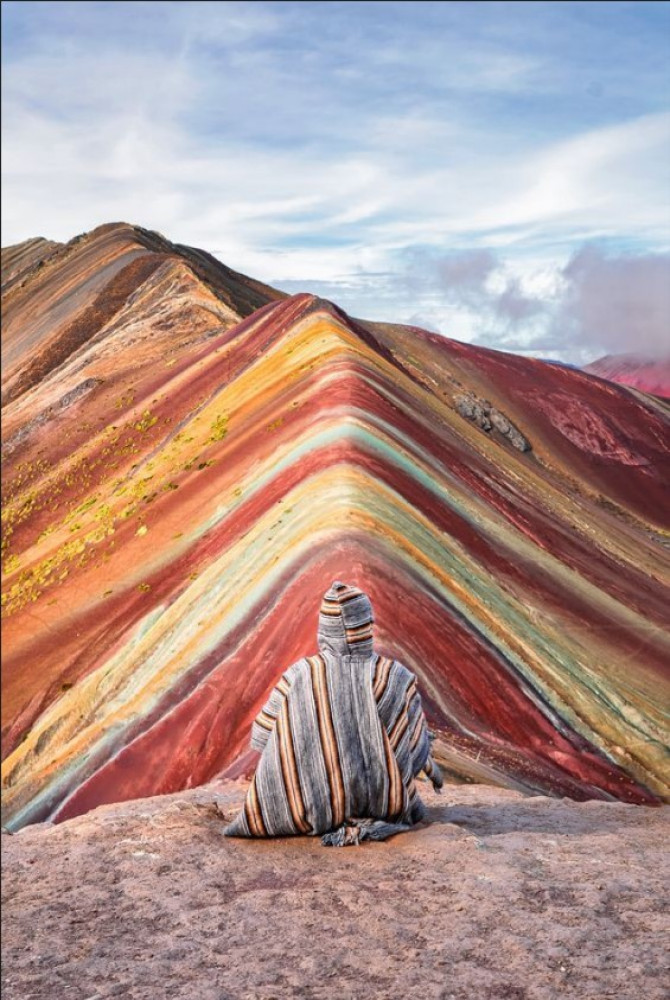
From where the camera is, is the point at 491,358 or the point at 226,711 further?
the point at 491,358

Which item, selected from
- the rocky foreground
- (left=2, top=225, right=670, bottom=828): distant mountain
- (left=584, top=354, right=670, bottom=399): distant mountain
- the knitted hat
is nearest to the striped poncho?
the knitted hat

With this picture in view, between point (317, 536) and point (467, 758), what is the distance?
210 inches

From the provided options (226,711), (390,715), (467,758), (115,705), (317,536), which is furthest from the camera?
(115,705)

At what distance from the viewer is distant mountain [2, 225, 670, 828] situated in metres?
14.3

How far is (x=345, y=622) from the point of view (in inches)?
286

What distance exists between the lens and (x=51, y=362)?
54.3 meters

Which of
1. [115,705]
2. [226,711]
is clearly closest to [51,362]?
[115,705]

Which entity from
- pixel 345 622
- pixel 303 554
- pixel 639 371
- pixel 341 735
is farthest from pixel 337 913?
pixel 639 371

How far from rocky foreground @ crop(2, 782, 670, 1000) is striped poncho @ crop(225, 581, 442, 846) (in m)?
0.25

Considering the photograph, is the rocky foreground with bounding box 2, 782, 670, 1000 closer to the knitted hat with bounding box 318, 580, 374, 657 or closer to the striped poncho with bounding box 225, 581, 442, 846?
the striped poncho with bounding box 225, 581, 442, 846

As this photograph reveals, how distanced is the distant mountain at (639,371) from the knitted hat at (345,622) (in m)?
61.9

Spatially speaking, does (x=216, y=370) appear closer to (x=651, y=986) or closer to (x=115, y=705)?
(x=115, y=705)

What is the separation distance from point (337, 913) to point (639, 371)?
6720 cm

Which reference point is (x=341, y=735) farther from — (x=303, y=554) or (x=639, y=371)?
(x=639, y=371)
